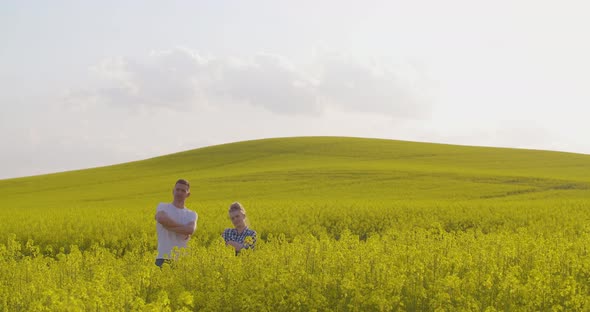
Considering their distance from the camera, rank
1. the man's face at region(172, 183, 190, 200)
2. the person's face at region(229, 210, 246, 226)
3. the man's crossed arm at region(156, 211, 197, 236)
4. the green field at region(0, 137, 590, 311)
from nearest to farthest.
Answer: the green field at region(0, 137, 590, 311)
the man's crossed arm at region(156, 211, 197, 236)
the man's face at region(172, 183, 190, 200)
the person's face at region(229, 210, 246, 226)

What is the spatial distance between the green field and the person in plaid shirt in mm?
476

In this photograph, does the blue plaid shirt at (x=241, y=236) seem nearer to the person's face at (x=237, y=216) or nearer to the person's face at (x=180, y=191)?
the person's face at (x=237, y=216)

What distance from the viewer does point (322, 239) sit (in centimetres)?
899

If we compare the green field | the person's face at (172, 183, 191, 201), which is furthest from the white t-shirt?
the green field

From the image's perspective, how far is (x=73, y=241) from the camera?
1647 cm

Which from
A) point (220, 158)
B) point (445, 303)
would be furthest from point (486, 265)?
point (220, 158)

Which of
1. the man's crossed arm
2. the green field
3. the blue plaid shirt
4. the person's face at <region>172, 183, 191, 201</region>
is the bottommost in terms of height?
the green field

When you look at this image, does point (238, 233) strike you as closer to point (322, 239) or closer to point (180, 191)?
point (180, 191)

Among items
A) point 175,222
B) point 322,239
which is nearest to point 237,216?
point 175,222

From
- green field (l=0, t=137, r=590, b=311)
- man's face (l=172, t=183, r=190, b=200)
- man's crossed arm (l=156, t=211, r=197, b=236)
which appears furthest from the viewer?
man's face (l=172, t=183, r=190, b=200)

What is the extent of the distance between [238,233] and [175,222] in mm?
958

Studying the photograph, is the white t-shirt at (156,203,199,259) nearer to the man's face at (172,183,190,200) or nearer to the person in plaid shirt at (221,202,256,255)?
the man's face at (172,183,190,200)

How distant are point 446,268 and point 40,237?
43.1 feet

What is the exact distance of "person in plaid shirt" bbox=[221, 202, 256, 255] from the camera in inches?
335
